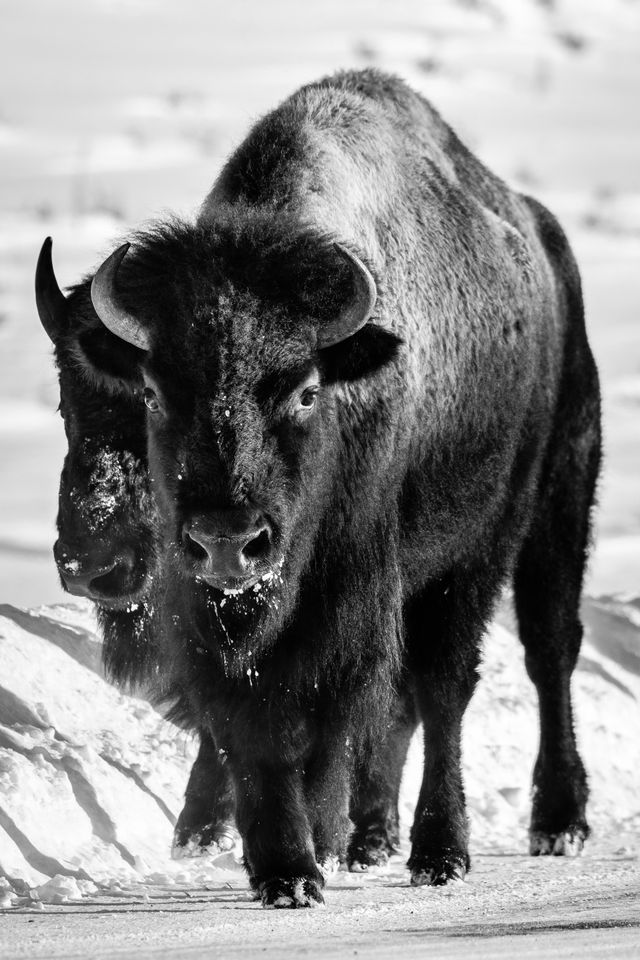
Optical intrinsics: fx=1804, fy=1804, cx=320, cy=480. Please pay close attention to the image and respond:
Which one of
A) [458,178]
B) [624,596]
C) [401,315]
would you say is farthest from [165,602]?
[624,596]

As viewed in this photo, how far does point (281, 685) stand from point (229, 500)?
0.98 metres

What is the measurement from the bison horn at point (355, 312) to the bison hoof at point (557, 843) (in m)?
3.24

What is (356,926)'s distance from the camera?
18.3 feet

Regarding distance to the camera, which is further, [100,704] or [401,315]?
[100,704]

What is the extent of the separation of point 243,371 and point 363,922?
6.16ft

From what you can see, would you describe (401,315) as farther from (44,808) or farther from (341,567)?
(44,808)

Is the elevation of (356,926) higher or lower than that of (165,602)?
lower

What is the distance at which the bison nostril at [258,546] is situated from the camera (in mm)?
5938

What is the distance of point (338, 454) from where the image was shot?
6.84 metres

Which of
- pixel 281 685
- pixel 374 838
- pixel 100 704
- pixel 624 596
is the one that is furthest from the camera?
pixel 624 596

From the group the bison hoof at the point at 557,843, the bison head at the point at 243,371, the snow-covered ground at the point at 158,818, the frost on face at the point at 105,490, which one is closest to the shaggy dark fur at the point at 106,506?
the frost on face at the point at 105,490

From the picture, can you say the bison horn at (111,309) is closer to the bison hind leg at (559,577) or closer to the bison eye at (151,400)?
the bison eye at (151,400)

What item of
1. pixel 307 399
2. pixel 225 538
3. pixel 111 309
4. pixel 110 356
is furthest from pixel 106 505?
pixel 225 538

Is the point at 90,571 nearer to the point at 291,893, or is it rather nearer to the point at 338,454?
the point at 338,454
